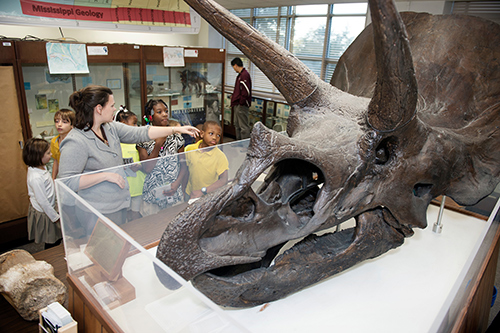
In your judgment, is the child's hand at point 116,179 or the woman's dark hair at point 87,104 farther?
the woman's dark hair at point 87,104

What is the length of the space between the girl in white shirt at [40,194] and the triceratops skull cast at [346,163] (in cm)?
246

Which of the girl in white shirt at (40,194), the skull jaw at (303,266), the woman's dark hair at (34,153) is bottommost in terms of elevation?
the girl in white shirt at (40,194)

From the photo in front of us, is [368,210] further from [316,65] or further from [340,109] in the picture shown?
[316,65]

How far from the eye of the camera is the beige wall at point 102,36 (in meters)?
5.85

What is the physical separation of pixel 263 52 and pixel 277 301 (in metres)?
1.20

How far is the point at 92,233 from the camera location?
1.90m

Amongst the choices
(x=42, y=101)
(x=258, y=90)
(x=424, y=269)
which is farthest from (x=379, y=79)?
(x=258, y=90)

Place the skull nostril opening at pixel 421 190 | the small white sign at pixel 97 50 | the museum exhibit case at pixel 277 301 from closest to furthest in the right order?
the museum exhibit case at pixel 277 301
the skull nostril opening at pixel 421 190
the small white sign at pixel 97 50

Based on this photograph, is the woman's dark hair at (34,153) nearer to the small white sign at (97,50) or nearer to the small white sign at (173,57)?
the small white sign at (97,50)

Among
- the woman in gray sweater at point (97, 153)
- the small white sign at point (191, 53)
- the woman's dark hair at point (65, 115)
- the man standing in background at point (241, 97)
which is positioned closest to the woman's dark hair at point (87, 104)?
the woman in gray sweater at point (97, 153)

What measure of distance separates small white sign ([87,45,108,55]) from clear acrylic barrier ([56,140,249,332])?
274cm

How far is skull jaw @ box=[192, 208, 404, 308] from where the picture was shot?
1.41 meters

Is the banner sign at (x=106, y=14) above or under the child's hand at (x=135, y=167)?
above

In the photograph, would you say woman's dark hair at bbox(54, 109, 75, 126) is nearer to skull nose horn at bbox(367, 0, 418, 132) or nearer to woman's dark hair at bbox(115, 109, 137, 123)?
woman's dark hair at bbox(115, 109, 137, 123)
